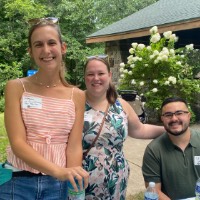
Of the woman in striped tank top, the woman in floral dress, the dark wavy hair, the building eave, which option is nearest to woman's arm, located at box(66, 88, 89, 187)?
the woman in striped tank top

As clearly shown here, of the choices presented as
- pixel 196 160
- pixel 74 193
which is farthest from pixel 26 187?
pixel 196 160

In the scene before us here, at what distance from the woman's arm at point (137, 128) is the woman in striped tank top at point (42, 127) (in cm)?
82

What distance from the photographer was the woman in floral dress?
2115mm

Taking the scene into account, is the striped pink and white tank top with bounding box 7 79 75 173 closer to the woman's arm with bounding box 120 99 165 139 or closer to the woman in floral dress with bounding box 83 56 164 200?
the woman in floral dress with bounding box 83 56 164 200

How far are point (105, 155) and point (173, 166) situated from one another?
56cm

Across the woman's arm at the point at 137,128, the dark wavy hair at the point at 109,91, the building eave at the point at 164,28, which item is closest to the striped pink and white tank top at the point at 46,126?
the dark wavy hair at the point at 109,91

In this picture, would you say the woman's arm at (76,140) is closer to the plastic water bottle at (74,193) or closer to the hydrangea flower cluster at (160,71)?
the plastic water bottle at (74,193)

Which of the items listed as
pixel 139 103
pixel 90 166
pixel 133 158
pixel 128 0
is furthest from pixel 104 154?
pixel 128 0

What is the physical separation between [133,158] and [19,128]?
3.95m

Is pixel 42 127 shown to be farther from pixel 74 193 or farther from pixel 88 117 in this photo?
pixel 88 117

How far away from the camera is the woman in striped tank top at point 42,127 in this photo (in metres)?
1.41

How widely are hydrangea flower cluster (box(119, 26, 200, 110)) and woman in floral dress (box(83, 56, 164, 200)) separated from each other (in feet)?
15.2

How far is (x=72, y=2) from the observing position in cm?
1639

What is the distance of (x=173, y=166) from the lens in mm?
2301
